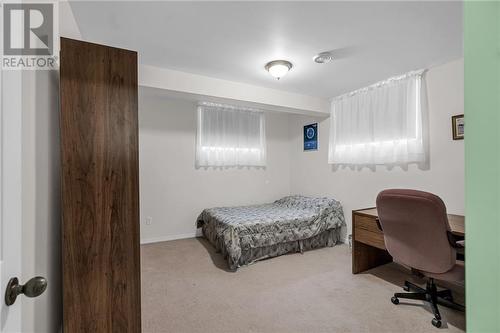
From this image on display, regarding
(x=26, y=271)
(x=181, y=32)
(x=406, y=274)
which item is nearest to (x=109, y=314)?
(x=26, y=271)

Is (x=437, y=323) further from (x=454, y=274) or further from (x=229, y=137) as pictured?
(x=229, y=137)

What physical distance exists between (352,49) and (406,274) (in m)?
2.57

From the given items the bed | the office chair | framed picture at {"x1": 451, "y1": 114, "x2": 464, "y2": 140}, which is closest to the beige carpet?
the bed

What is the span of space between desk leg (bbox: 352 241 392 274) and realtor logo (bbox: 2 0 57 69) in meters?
3.04

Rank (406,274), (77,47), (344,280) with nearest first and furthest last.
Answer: (77,47), (344,280), (406,274)

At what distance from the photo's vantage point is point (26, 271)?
878mm

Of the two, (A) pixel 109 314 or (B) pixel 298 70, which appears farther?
(B) pixel 298 70

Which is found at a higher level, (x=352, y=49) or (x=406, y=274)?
(x=352, y=49)

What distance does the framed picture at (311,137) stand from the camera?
4457 millimetres

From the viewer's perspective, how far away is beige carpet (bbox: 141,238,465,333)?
1875mm

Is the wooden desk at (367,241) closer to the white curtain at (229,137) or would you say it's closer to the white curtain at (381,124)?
the white curtain at (381,124)

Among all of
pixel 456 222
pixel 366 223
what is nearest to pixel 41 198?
pixel 366 223

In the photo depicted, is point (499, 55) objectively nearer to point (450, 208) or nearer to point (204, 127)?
point (450, 208)

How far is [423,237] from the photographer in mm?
1834
